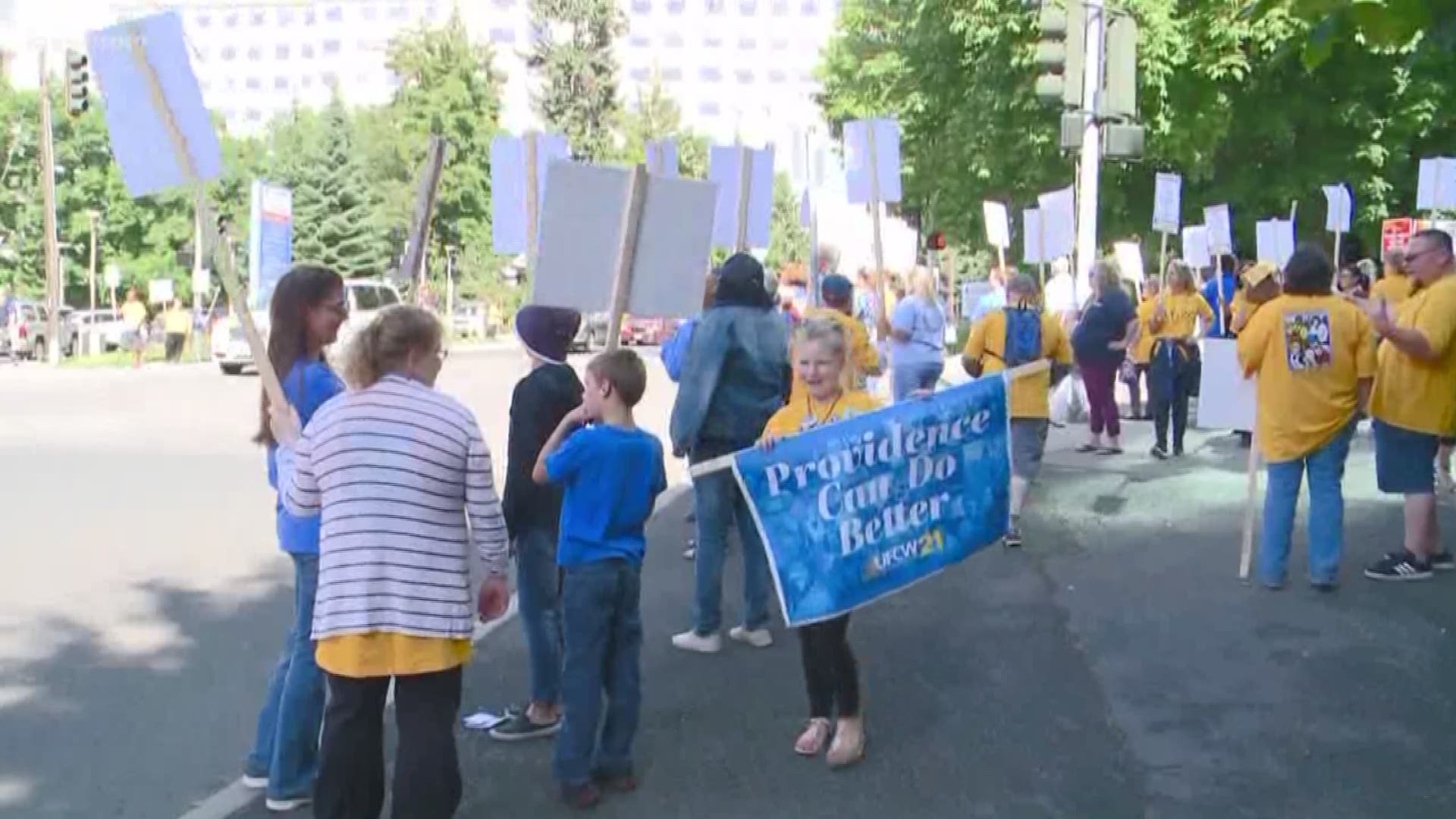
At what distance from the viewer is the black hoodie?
5734mm

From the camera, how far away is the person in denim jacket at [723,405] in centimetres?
718

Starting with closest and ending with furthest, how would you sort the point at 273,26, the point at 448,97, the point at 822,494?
the point at 822,494 → the point at 448,97 → the point at 273,26

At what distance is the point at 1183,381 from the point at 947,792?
933 centimetres

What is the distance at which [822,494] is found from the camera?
546 cm

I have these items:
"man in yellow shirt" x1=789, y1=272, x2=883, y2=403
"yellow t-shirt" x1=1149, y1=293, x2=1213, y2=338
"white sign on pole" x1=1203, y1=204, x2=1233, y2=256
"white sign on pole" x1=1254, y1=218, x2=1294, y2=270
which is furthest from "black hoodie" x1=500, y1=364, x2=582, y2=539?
"white sign on pole" x1=1203, y1=204, x2=1233, y2=256

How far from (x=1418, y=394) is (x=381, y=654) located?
592 cm

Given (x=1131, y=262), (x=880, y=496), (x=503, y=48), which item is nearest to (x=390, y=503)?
(x=880, y=496)

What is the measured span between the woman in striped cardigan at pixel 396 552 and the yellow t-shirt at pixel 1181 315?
10.6 m

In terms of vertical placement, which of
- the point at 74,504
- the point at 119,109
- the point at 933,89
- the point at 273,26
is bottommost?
the point at 74,504

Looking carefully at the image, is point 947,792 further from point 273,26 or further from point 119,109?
point 273,26

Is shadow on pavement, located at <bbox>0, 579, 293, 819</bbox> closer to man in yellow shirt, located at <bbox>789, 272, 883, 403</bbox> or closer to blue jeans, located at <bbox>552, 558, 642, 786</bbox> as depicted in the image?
blue jeans, located at <bbox>552, 558, 642, 786</bbox>

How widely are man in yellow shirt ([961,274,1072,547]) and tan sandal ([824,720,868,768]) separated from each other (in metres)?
3.86

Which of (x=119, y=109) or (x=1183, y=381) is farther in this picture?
(x=1183, y=381)

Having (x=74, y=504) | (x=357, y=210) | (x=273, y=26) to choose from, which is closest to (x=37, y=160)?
(x=357, y=210)
